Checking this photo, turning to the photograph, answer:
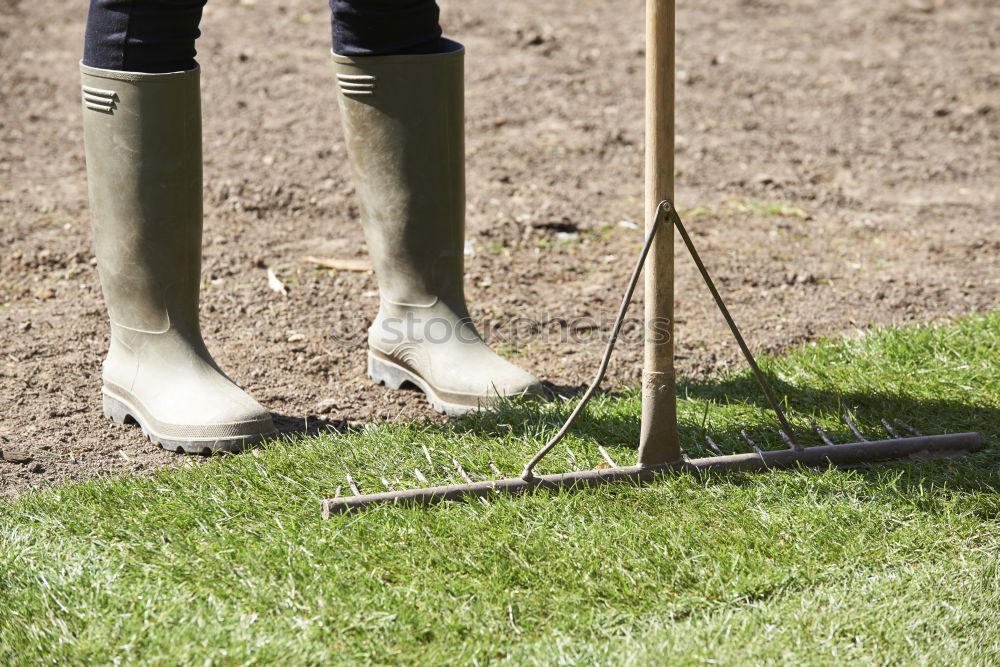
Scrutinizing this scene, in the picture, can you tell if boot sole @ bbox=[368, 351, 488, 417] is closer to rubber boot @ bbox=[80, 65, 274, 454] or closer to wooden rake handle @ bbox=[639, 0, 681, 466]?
rubber boot @ bbox=[80, 65, 274, 454]

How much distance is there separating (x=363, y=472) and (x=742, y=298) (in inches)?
66.9

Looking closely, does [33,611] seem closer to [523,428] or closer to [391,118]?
[523,428]

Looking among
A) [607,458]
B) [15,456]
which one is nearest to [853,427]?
[607,458]

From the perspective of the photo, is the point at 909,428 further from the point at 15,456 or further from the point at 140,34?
the point at 15,456

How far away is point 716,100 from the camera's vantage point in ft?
18.9

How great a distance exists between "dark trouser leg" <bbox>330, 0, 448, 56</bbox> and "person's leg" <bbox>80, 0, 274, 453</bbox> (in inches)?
15.4

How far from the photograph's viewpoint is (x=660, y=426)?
2.37 metres

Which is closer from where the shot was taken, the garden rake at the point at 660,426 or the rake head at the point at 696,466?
the garden rake at the point at 660,426

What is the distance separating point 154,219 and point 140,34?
1.42 feet

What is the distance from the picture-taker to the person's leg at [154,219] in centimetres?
255

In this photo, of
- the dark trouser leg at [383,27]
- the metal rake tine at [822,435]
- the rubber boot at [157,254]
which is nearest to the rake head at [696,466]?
the metal rake tine at [822,435]

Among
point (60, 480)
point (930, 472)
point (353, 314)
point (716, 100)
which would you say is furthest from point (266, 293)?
point (716, 100)

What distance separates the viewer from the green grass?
1.89 m

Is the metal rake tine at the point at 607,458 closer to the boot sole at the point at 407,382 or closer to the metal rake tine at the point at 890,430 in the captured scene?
the boot sole at the point at 407,382
